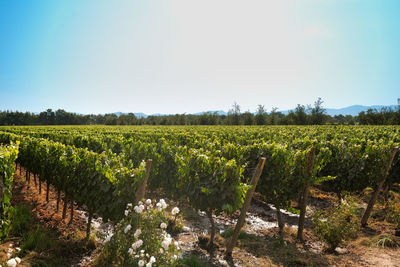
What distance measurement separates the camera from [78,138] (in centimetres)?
1302

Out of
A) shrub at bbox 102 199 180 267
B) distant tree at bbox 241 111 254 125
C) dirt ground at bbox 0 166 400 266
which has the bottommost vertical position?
dirt ground at bbox 0 166 400 266

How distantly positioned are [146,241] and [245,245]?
11.5 feet

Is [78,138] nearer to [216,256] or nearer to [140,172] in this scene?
[140,172]

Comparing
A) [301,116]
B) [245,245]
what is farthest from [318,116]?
[245,245]

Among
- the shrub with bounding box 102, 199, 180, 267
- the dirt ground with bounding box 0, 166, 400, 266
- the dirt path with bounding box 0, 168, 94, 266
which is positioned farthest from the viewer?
the dirt ground with bounding box 0, 166, 400, 266

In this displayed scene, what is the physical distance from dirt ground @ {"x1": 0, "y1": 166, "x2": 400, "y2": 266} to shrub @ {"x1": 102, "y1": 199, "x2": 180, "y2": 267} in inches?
58.0

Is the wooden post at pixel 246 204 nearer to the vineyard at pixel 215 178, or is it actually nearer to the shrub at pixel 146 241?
the vineyard at pixel 215 178

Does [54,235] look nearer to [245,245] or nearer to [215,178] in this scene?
[215,178]

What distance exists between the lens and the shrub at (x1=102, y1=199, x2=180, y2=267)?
3.71m

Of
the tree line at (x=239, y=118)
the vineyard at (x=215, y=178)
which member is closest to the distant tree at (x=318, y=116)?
the tree line at (x=239, y=118)

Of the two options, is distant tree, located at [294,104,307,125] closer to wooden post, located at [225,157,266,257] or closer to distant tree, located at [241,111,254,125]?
distant tree, located at [241,111,254,125]

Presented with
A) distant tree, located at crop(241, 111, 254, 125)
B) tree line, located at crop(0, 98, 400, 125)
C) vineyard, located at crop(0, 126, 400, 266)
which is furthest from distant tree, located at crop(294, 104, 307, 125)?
→ vineyard, located at crop(0, 126, 400, 266)

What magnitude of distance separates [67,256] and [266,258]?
4868 millimetres

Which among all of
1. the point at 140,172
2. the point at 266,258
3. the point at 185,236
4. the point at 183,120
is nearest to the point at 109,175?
the point at 140,172
